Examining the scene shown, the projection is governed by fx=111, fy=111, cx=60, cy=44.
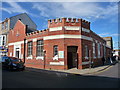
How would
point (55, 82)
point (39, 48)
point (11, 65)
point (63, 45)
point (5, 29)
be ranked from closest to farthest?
1. point (55, 82)
2. point (11, 65)
3. point (63, 45)
4. point (39, 48)
5. point (5, 29)

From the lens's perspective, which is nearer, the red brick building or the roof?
the red brick building

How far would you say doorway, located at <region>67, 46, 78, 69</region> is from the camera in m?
15.5

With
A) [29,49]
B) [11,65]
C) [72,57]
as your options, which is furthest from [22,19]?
[72,57]

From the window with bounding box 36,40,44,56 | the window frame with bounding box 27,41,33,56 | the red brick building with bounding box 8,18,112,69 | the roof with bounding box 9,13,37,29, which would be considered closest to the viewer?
the red brick building with bounding box 8,18,112,69

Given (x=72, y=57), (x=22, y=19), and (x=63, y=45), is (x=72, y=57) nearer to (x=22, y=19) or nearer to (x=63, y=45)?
(x=63, y=45)

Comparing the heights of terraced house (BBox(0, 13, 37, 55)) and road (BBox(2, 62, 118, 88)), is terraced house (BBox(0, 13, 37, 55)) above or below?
above

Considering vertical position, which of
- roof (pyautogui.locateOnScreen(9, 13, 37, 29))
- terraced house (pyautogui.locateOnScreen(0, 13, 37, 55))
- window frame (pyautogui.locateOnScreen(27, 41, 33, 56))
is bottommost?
window frame (pyautogui.locateOnScreen(27, 41, 33, 56))

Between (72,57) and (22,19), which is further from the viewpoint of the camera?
(22,19)

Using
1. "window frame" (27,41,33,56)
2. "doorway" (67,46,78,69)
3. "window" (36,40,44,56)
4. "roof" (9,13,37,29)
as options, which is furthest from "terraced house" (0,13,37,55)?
"doorway" (67,46,78,69)

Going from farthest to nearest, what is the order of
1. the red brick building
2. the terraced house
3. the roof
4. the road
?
the roof → the terraced house → the red brick building → the road

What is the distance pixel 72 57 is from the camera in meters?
16.2

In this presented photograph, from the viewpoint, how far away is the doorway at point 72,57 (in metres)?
15.5

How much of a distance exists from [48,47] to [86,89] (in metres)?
10.5

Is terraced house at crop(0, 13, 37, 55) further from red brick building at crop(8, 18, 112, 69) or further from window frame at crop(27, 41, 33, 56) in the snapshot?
red brick building at crop(8, 18, 112, 69)
